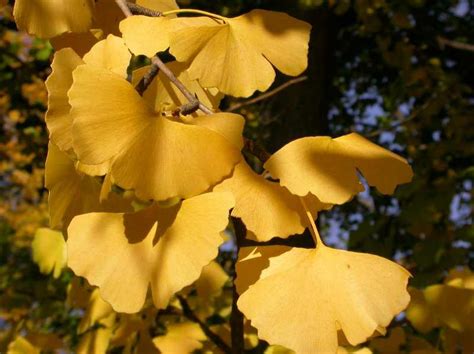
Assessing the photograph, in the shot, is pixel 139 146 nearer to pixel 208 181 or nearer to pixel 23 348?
pixel 208 181

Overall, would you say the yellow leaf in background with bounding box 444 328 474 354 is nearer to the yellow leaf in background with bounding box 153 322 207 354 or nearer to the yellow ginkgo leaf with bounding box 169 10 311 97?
the yellow leaf in background with bounding box 153 322 207 354

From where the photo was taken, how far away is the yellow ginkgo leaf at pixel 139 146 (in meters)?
0.53

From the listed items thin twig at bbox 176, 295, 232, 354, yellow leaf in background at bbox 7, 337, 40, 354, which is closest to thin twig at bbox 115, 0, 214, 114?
thin twig at bbox 176, 295, 232, 354

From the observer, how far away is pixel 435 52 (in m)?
2.78

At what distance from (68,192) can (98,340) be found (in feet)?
1.89

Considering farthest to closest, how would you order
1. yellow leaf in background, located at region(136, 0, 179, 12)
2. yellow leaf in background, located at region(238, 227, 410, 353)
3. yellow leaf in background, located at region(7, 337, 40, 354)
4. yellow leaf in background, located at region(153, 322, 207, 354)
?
yellow leaf in background, located at region(7, 337, 40, 354) < yellow leaf in background, located at region(153, 322, 207, 354) < yellow leaf in background, located at region(136, 0, 179, 12) < yellow leaf in background, located at region(238, 227, 410, 353)

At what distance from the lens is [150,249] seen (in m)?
0.54

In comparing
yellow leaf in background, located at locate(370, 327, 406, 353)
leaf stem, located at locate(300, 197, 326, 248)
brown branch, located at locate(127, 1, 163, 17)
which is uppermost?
brown branch, located at locate(127, 1, 163, 17)

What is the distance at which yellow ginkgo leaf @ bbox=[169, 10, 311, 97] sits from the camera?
0.60 meters

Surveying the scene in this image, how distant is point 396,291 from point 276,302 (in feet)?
0.35

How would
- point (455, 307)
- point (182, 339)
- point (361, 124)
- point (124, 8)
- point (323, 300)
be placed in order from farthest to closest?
point (361, 124) → point (182, 339) → point (455, 307) → point (124, 8) → point (323, 300)

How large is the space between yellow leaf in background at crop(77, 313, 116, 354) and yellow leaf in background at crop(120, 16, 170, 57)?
70cm

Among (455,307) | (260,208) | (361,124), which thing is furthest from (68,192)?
(361,124)

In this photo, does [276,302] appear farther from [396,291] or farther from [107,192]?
[107,192]
